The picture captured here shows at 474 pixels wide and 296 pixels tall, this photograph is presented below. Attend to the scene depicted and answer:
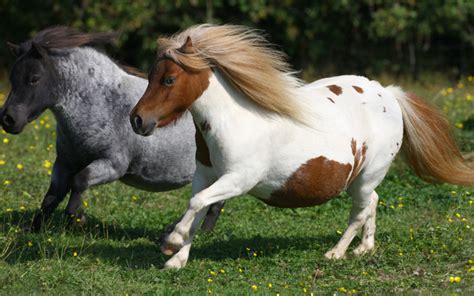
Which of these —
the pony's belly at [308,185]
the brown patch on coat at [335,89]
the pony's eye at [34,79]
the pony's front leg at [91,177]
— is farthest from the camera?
the pony's front leg at [91,177]

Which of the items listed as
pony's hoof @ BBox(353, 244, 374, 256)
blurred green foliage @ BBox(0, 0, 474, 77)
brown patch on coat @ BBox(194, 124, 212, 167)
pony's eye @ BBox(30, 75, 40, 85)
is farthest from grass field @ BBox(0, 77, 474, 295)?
blurred green foliage @ BBox(0, 0, 474, 77)

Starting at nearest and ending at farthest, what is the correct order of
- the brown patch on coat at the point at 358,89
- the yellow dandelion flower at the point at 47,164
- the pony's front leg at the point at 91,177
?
the brown patch on coat at the point at 358,89, the pony's front leg at the point at 91,177, the yellow dandelion flower at the point at 47,164

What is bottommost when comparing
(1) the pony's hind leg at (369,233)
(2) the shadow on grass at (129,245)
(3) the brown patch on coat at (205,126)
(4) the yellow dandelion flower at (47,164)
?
(4) the yellow dandelion flower at (47,164)

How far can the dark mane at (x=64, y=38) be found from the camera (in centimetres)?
701

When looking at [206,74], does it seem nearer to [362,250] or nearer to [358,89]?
[358,89]

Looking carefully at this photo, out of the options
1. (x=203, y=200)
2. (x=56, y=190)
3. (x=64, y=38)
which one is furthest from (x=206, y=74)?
(x=56, y=190)

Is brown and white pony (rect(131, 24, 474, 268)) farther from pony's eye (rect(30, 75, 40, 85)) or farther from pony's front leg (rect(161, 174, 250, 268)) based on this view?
pony's eye (rect(30, 75, 40, 85))

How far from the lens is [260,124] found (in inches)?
231

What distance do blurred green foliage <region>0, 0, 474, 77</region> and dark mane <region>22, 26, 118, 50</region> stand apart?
22.2 feet

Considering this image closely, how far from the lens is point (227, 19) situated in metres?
15.9

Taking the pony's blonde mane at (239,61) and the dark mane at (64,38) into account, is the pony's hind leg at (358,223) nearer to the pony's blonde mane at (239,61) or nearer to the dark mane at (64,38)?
the pony's blonde mane at (239,61)

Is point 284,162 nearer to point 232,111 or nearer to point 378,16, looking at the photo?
point 232,111

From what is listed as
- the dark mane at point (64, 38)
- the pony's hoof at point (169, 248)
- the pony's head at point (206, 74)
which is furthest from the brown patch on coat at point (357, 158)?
the dark mane at point (64, 38)

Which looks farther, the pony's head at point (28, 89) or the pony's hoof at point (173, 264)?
the pony's head at point (28, 89)
